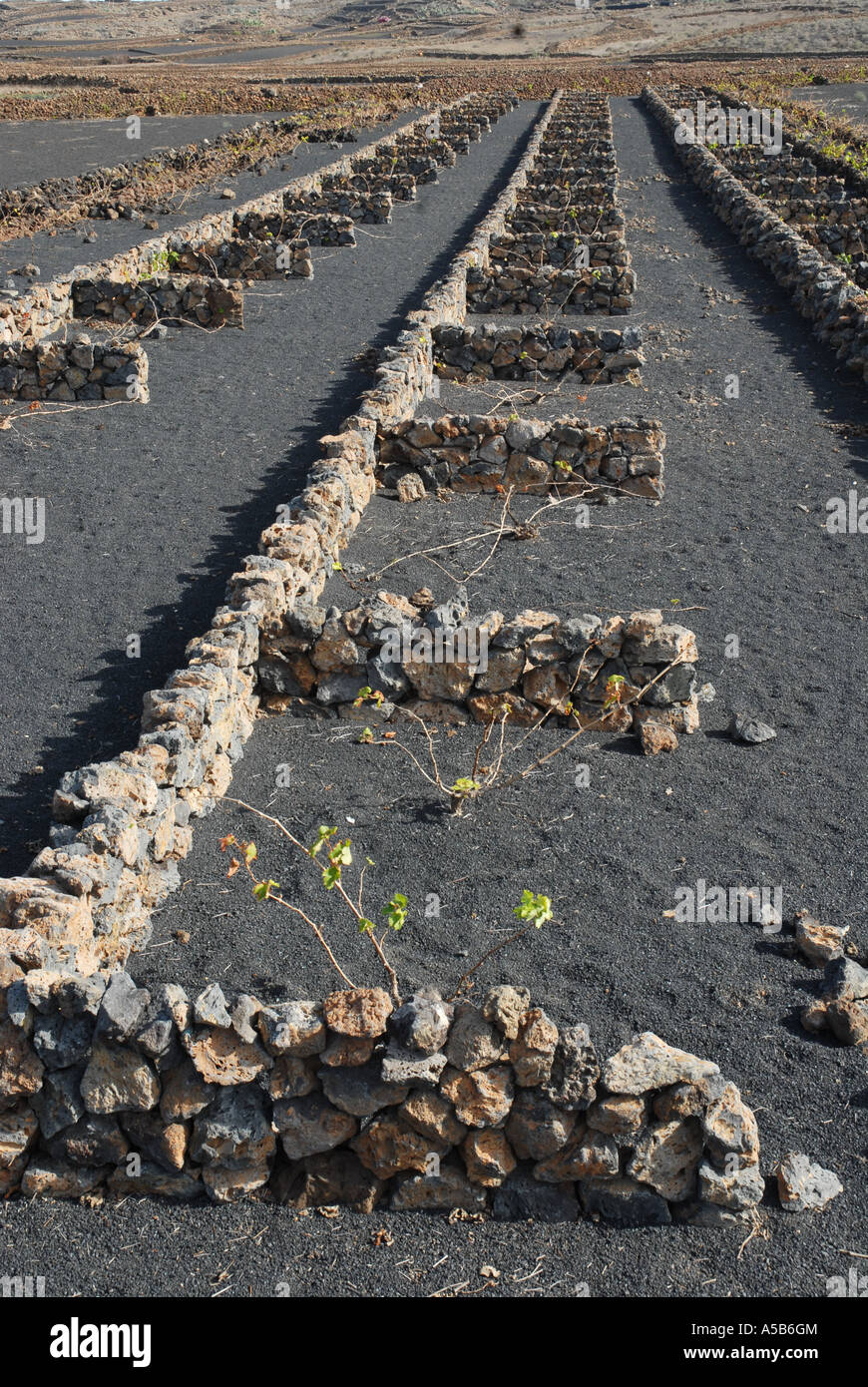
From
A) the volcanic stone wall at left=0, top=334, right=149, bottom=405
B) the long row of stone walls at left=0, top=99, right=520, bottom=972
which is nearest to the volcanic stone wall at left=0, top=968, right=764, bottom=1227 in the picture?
the long row of stone walls at left=0, top=99, right=520, bottom=972

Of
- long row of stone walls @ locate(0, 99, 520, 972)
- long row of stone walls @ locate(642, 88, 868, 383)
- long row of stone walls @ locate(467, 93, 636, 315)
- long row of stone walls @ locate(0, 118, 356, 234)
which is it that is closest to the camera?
long row of stone walls @ locate(0, 99, 520, 972)

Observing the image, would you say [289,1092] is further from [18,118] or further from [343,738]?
[18,118]

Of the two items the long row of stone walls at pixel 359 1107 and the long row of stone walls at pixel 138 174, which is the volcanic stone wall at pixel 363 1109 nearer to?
the long row of stone walls at pixel 359 1107

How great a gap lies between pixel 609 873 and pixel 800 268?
14.8m

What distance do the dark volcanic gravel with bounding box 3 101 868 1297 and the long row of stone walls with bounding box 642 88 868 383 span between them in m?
4.21

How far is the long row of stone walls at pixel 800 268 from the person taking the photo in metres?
15.0

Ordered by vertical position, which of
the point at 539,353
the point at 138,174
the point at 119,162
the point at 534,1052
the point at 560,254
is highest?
the point at 119,162

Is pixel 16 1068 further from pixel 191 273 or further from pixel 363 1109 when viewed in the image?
pixel 191 273

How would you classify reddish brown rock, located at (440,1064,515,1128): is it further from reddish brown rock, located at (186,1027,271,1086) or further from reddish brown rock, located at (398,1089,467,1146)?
reddish brown rock, located at (186,1027,271,1086)

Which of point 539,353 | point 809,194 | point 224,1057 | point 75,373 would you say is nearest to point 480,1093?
point 224,1057

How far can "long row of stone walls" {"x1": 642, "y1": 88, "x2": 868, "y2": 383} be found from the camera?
15.0 meters

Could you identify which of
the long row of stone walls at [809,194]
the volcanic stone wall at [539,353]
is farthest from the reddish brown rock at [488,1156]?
the long row of stone walls at [809,194]

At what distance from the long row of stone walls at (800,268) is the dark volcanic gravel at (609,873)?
4209mm

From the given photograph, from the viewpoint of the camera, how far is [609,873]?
234 inches
